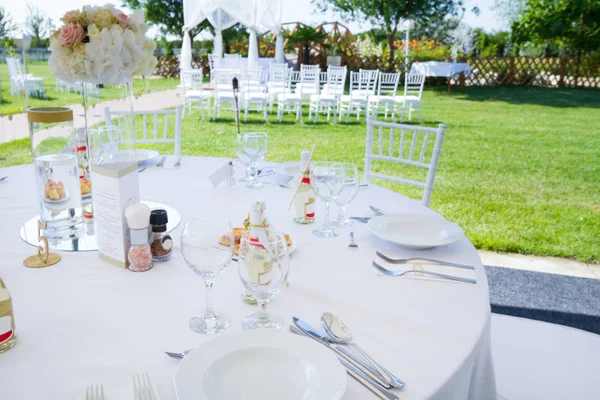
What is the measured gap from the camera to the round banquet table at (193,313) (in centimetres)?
76

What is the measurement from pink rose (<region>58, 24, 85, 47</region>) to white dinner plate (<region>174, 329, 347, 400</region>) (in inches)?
33.7

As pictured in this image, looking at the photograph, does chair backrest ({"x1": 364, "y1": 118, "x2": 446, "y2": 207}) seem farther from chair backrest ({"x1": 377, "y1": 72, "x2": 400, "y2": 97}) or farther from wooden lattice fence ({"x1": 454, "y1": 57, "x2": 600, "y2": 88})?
wooden lattice fence ({"x1": 454, "y1": 57, "x2": 600, "y2": 88})

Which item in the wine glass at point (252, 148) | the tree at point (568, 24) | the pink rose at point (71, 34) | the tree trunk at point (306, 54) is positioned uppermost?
the tree at point (568, 24)

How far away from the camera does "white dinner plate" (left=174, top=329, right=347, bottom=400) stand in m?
0.70

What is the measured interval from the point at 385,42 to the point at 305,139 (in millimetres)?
11008

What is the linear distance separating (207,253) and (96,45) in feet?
2.20

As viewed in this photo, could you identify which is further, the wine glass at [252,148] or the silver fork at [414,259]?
the wine glass at [252,148]

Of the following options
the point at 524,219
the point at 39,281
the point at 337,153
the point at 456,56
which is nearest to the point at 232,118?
the point at 337,153

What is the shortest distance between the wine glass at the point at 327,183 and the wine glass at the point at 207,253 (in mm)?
459

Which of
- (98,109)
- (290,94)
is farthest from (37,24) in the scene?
(290,94)

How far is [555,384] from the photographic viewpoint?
3.87ft

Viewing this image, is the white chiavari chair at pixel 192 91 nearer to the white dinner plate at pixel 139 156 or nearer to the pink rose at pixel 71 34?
the white dinner plate at pixel 139 156

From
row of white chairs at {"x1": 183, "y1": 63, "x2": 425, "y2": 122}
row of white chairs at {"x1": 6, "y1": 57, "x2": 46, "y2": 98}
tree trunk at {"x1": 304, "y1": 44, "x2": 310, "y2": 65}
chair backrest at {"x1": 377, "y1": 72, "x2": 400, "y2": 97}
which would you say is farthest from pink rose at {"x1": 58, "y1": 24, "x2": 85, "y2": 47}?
tree trunk at {"x1": 304, "y1": 44, "x2": 310, "y2": 65}

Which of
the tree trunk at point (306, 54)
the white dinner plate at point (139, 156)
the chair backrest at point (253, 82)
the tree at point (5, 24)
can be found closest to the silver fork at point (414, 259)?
the white dinner plate at point (139, 156)
